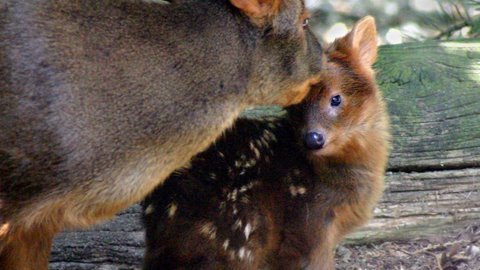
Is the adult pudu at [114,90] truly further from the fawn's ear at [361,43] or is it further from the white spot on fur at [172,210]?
the fawn's ear at [361,43]

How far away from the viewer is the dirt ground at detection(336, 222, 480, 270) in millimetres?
5758

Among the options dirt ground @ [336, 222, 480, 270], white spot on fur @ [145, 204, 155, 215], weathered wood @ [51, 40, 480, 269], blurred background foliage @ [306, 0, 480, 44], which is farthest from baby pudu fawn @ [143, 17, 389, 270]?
blurred background foliage @ [306, 0, 480, 44]

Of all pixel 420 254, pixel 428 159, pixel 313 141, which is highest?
pixel 313 141

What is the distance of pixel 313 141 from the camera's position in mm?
5219

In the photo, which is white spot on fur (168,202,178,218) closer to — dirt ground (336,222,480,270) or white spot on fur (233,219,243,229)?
white spot on fur (233,219,243,229)

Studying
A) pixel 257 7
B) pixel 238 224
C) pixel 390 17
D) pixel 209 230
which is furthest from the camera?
pixel 390 17

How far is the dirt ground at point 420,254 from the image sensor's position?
576cm

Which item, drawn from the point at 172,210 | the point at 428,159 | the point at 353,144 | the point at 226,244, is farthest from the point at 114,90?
the point at 428,159

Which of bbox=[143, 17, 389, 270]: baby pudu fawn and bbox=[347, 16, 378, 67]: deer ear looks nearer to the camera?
A: bbox=[143, 17, 389, 270]: baby pudu fawn

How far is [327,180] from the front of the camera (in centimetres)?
536

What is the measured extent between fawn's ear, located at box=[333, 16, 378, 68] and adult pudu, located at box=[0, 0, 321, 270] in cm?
85

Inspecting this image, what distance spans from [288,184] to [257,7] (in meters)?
1.18

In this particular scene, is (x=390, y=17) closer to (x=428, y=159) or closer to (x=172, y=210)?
(x=428, y=159)

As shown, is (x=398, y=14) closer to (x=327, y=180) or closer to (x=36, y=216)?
(x=327, y=180)
